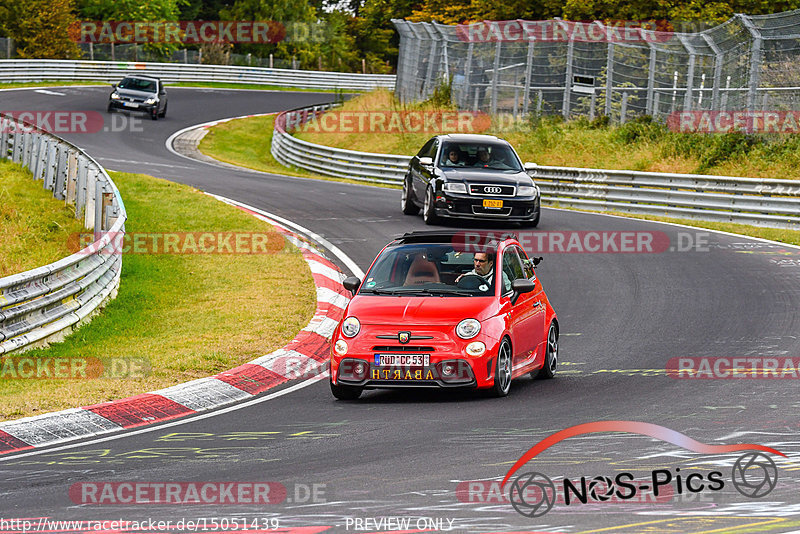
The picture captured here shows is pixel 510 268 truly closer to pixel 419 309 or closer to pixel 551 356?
pixel 551 356

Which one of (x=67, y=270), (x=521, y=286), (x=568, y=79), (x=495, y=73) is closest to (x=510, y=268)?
(x=521, y=286)

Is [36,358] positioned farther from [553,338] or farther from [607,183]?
[607,183]

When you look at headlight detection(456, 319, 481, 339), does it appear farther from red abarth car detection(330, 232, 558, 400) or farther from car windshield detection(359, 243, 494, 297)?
car windshield detection(359, 243, 494, 297)

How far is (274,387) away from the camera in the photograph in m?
11.3

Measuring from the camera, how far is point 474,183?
2153cm

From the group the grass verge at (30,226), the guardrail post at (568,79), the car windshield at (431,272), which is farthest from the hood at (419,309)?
the guardrail post at (568,79)

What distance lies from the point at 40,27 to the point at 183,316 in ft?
187

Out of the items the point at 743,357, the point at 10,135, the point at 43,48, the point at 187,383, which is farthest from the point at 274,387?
the point at 43,48

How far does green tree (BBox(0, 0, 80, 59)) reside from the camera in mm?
67000

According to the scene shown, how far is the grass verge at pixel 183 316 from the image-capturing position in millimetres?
11125

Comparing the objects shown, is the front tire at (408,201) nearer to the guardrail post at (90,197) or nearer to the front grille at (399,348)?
the guardrail post at (90,197)

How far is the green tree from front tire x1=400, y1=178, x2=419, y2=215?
48.1m

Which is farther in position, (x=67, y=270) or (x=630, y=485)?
(x=67, y=270)

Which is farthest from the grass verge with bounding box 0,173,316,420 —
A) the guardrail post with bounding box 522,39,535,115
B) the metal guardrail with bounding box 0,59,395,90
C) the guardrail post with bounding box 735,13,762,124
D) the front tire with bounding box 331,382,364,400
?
the metal guardrail with bounding box 0,59,395,90
